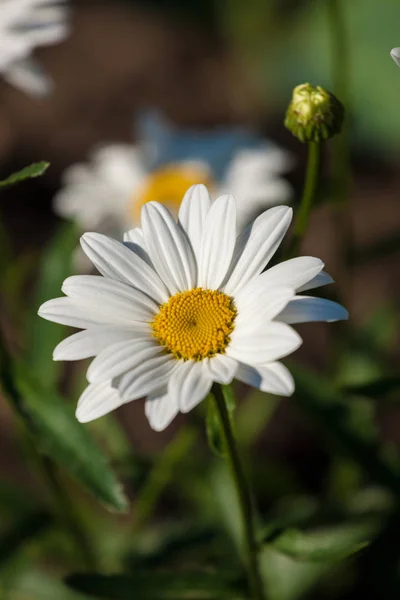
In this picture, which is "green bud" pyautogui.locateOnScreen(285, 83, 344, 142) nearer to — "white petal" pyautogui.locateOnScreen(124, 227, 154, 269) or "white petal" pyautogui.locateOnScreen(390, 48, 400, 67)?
"white petal" pyautogui.locateOnScreen(390, 48, 400, 67)

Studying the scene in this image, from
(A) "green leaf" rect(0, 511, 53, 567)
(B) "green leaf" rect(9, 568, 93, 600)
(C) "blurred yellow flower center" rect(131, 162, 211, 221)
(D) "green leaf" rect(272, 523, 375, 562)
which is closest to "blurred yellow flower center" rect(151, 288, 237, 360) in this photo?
(D) "green leaf" rect(272, 523, 375, 562)

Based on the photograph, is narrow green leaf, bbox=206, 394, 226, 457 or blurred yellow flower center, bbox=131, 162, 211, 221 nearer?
narrow green leaf, bbox=206, 394, 226, 457

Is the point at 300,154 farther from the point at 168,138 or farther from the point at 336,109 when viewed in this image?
the point at 336,109

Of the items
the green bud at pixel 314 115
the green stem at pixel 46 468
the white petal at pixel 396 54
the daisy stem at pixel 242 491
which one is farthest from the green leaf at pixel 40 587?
the white petal at pixel 396 54

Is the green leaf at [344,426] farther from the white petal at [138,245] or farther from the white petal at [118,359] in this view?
the white petal at [118,359]

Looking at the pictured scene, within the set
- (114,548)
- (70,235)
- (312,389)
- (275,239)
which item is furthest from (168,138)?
(275,239)
